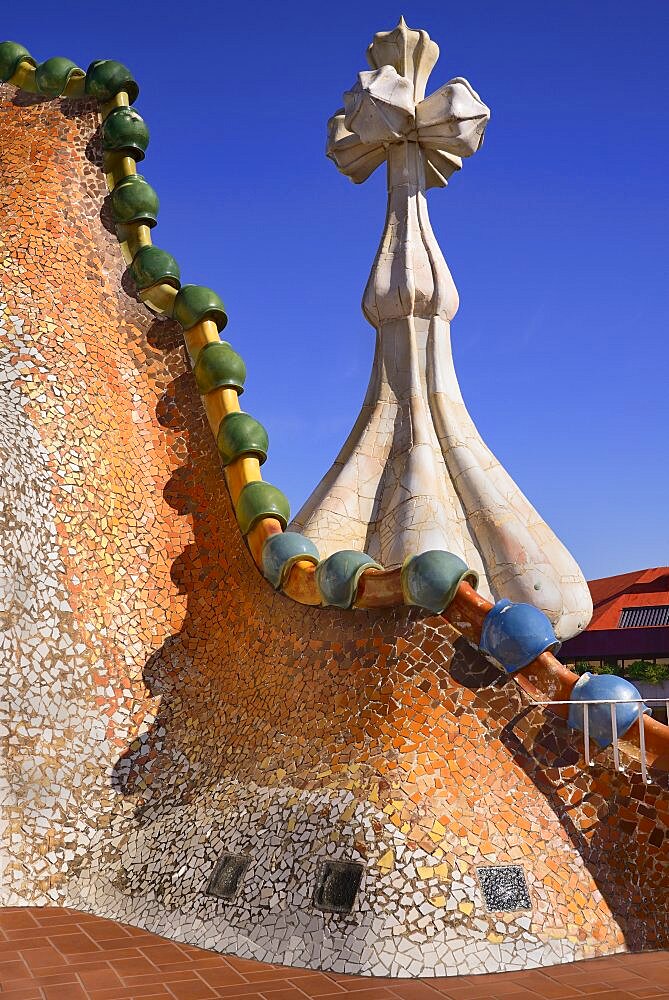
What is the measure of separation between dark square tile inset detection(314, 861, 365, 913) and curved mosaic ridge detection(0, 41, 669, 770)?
1.16 m

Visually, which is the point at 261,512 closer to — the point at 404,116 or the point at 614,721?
the point at 614,721

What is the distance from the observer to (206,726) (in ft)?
18.8

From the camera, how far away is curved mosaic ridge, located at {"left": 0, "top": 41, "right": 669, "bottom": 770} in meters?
4.81

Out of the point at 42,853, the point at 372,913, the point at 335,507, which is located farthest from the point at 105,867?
the point at 335,507

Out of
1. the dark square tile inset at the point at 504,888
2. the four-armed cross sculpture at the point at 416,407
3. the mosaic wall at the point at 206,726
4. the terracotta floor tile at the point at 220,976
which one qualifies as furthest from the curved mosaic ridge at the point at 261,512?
the four-armed cross sculpture at the point at 416,407

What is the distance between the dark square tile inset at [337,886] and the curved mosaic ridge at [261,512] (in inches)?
45.6

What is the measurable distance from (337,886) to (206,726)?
1480 millimetres

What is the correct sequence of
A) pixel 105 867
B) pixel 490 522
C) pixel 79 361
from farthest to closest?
pixel 490 522 → pixel 79 361 → pixel 105 867

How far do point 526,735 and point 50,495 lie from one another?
3014 mm

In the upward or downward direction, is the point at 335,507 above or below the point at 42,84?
below

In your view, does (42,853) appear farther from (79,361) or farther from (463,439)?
(463,439)

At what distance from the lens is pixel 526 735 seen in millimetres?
4855

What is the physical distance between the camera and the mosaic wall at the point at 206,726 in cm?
448

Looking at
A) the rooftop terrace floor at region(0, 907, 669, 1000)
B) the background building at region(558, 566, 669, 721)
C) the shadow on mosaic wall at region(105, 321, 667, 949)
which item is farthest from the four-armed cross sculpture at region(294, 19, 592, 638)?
the background building at region(558, 566, 669, 721)
